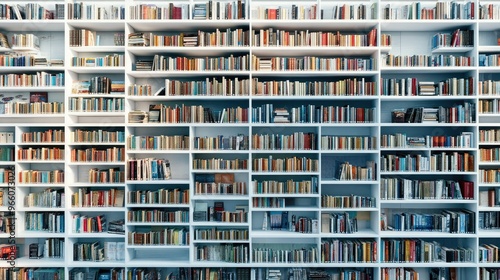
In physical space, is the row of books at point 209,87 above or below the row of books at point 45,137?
above

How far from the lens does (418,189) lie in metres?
5.22

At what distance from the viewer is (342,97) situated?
16.9 feet

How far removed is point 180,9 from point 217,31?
1.77 ft

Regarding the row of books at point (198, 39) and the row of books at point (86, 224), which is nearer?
the row of books at point (198, 39)

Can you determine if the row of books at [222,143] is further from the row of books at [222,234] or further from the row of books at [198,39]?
the row of books at [198,39]

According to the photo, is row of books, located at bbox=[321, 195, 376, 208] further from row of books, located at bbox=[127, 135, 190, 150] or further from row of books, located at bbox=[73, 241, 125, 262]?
row of books, located at bbox=[73, 241, 125, 262]

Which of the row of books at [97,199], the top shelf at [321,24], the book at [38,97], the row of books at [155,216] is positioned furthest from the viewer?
the book at [38,97]

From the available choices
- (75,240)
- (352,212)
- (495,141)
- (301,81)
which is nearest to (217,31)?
(301,81)

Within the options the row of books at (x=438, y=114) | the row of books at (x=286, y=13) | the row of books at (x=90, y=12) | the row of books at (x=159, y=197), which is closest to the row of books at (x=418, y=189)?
the row of books at (x=438, y=114)

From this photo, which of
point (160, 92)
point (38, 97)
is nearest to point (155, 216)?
point (160, 92)

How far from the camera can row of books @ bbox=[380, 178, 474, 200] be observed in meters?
5.21

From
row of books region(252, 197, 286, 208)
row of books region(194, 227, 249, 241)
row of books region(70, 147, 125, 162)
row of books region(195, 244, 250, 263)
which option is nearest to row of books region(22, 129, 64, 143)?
row of books region(70, 147, 125, 162)

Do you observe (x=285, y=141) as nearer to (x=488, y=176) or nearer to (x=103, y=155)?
(x=103, y=155)

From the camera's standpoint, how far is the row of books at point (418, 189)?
5.21 metres
